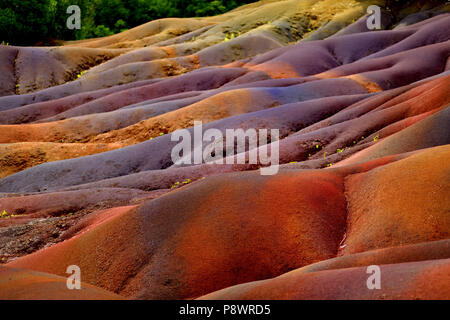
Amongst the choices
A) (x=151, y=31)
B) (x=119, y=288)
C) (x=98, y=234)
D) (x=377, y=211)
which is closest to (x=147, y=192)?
(x=98, y=234)

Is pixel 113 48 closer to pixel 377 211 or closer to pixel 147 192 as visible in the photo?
pixel 147 192

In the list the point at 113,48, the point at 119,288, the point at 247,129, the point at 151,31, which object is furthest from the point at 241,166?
the point at 151,31

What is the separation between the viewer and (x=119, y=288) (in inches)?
292

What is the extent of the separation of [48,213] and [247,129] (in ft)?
31.0

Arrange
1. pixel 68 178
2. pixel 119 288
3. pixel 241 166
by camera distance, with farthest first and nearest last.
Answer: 1. pixel 68 178
2. pixel 241 166
3. pixel 119 288

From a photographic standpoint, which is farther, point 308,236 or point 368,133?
point 368,133

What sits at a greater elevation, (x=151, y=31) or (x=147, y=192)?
(x=151, y=31)

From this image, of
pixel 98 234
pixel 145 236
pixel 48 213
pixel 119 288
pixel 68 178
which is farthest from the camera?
pixel 68 178

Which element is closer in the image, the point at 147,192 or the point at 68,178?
the point at 147,192

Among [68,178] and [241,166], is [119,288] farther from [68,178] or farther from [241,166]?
[68,178]
